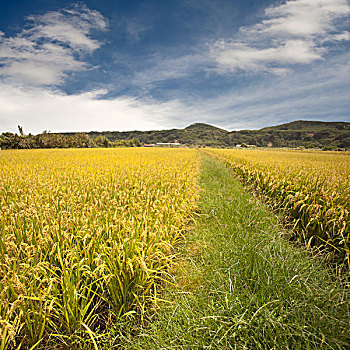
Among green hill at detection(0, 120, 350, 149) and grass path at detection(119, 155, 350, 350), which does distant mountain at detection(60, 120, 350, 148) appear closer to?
green hill at detection(0, 120, 350, 149)

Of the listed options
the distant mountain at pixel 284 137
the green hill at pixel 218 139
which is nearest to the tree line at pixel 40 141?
the green hill at pixel 218 139

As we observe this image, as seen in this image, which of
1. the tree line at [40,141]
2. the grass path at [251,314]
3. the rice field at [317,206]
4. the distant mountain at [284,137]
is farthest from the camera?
the distant mountain at [284,137]

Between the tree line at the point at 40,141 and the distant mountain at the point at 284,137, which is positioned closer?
the tree line at the point at 40,141

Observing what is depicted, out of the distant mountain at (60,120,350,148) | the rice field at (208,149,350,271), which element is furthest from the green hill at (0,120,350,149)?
the rice field at (208,149,350,271)

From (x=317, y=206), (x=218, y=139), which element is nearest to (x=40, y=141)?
(x=317, y=206)

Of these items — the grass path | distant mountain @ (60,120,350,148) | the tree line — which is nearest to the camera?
the grass path

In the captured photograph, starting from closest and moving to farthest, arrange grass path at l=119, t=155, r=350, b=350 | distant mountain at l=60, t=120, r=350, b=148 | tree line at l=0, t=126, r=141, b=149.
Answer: grass path at l=119, t=155, r=350, b=350 < tree line at l=0, t=126, r=141, b=149 < distant mountain at l=60, t=120, r=350, b=148

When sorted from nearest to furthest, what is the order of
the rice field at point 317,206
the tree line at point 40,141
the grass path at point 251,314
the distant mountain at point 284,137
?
the grass path at point 251,314, the rice field at point 317,206, the tree line at point 40,141, the distant mountain at point 284,137

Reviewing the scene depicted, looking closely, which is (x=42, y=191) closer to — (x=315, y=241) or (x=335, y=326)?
(x=335, y=326)

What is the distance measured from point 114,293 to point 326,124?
22528 cm

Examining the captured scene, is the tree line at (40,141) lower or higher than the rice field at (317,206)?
higher

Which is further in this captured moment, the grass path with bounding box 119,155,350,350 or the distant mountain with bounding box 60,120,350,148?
the distant mountain with bounding box 60,120,350,148

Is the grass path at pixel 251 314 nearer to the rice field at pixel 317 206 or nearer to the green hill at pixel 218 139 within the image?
the rice field at pixel 317 206

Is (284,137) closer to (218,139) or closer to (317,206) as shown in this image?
(218,139)
